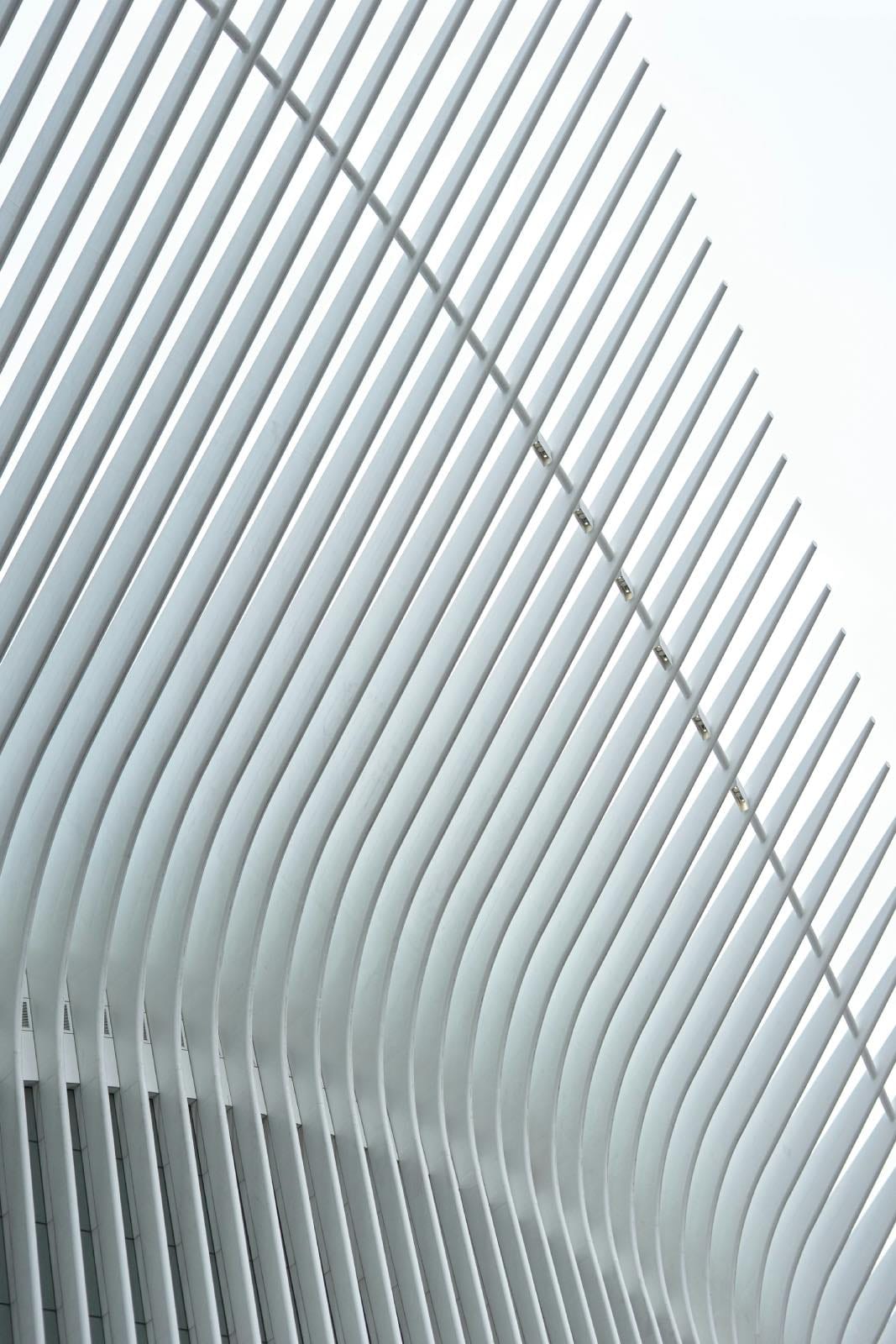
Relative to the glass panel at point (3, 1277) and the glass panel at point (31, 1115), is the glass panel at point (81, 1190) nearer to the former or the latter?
the glass panel at point (31, 1115)

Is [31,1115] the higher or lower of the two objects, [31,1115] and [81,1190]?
the higher

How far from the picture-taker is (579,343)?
1053 cm

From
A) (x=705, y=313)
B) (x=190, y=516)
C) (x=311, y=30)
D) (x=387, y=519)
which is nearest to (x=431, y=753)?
(x=387, y=519)

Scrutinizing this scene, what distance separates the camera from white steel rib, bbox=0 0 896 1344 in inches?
350

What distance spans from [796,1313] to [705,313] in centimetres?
741

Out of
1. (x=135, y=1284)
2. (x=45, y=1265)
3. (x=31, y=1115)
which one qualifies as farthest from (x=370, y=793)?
(x=45, y=1265)

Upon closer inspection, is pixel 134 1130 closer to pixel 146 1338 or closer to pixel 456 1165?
pixel 146 1338

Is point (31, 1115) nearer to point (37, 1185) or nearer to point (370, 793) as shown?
point (37, 1185)

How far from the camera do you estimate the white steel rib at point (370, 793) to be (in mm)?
8898

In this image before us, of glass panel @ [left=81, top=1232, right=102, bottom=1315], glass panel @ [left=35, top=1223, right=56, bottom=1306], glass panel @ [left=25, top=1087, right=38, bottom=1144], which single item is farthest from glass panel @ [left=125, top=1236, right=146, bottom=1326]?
glass panel @ [left=25, top=1087, right=38, bottom=1144]

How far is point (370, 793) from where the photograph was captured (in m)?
10.8

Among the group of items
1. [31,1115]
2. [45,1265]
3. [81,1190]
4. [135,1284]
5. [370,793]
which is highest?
[370,793]

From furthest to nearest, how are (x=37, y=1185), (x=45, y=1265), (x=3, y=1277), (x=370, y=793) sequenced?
1. (x=370, y=793)
2. (x=37, y=1185)
3. (x=45, y=1265)
4. (x=3, y=1277)

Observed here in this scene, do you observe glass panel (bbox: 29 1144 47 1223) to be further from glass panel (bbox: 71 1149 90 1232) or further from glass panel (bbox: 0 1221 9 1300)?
glass panel (bbox: 0 1221 9 1300)
